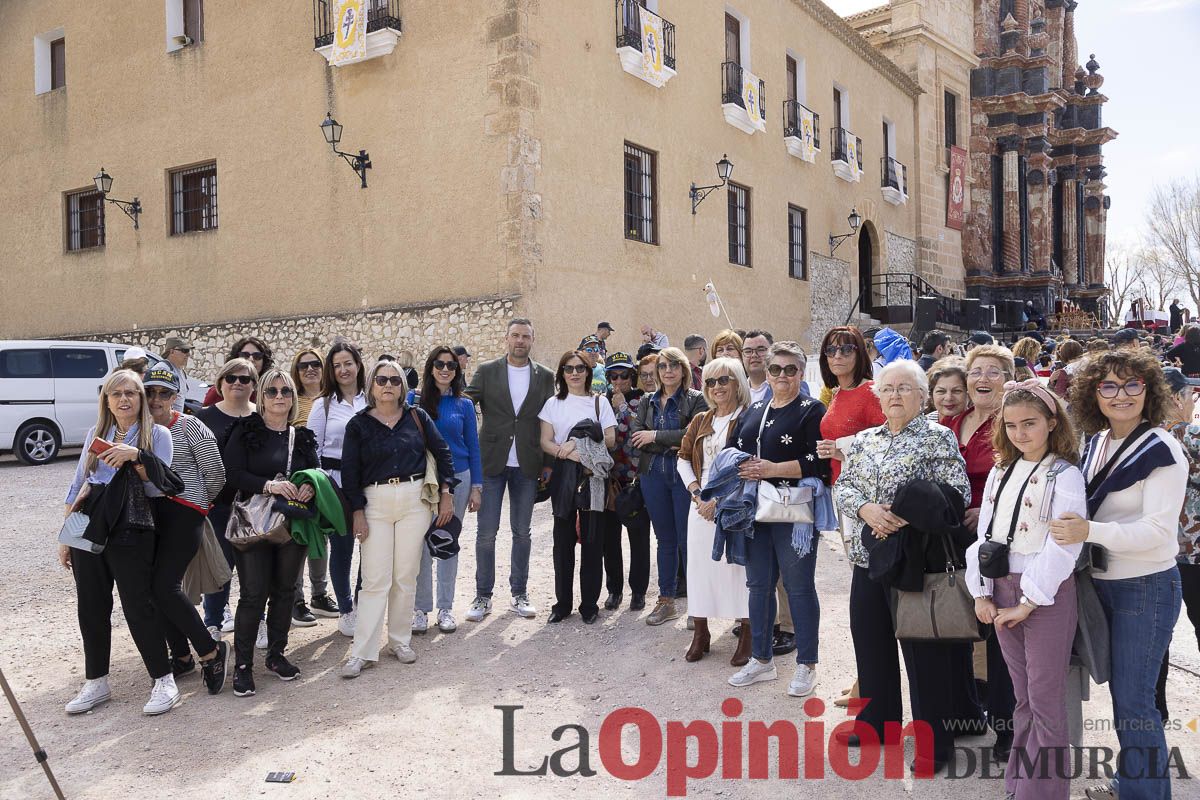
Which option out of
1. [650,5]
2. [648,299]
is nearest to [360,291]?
[648,299]

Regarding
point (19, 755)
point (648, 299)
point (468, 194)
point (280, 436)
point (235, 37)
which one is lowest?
point (19, 755)

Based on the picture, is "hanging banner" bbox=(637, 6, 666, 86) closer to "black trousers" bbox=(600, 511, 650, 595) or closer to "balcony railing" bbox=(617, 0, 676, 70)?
"balcony railing" bbox=(617, 0, 676, 70)

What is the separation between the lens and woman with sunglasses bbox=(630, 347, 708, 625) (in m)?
5.82

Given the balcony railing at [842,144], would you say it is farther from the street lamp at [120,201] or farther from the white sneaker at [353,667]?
the white sneaker at [353,667]

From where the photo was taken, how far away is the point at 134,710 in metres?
4.67

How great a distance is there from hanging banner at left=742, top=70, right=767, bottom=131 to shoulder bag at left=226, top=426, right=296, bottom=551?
13978 mm

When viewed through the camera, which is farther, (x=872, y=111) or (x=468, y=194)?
(x=872, y=111)

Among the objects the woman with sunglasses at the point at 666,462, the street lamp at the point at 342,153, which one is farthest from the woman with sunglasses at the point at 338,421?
the street lamp at the point at 342,153

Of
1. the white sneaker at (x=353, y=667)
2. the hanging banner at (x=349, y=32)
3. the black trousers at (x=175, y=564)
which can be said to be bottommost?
the white sneaker at (x=353, y=667)

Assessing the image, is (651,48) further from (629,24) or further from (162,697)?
(162,697)

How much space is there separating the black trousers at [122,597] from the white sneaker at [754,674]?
286cm

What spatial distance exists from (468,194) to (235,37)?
5.78 metres

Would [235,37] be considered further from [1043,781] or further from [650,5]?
[1043,781]

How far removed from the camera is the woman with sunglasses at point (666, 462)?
5820 millimetres
